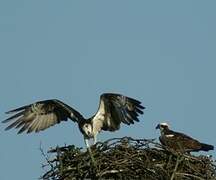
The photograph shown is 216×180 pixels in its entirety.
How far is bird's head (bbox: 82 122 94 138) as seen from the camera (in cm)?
1803

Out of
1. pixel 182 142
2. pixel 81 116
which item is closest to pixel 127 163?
pixel 182 142

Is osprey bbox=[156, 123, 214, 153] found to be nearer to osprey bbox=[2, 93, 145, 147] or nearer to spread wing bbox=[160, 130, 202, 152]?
spread wing bbox=[160, 130, 202, 152]

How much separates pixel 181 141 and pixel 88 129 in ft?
7.75

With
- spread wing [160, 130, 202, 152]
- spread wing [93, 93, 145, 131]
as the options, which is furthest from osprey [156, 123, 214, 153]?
spread wing [93, 93, 145, 131]

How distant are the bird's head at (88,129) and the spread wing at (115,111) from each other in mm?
109

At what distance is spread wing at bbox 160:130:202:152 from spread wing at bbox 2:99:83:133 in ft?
7.70

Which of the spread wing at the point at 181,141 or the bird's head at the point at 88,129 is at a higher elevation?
the bird's head at the point at 88,129

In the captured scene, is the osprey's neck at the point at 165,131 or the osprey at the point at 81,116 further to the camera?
the osprey at the point at 81,116

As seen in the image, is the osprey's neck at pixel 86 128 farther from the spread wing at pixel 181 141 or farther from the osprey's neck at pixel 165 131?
the spread wing at pixel 181 141

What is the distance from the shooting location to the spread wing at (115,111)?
17.8 metres

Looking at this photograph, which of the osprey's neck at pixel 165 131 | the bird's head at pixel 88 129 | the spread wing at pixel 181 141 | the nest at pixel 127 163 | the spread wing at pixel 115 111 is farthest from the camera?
the bird's head at pixel 88 129

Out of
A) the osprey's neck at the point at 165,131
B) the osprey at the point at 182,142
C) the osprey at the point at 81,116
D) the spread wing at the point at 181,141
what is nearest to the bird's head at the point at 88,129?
the osprey at the point at 81,116

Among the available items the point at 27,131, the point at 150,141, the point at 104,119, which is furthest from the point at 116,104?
the point at 150,141

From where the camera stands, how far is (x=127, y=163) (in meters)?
14.0
